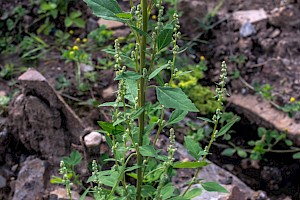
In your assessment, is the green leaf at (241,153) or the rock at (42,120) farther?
the green leaf at (241,153)

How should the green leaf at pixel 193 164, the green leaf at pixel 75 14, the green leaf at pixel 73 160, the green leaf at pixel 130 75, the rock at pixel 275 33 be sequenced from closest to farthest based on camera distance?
the green leaf at pixel 130 75
the green leaf at pixel 193 164
the green leaf at pixel 73 160
the rock at pixel 275 33
the green leaf at pixel 75 14

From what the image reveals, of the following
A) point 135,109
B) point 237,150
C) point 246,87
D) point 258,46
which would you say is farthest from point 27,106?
point 258,46

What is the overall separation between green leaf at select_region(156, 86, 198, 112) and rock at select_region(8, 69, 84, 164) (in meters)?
1.35

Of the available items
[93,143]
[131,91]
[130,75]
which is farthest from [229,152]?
[130,75]

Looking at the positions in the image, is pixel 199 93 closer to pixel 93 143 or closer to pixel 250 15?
pixel 250 15

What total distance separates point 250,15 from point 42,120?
6.70 ft

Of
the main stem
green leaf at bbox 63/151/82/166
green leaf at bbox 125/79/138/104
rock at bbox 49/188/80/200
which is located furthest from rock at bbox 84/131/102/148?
green leaf at bbox 125/79/138/104

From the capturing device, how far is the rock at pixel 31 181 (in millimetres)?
2578

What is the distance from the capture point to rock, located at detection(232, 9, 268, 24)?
3.89m

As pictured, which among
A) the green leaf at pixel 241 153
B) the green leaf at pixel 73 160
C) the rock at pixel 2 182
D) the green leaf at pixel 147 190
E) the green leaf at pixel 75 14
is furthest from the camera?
the green leaf at pixel 75 14

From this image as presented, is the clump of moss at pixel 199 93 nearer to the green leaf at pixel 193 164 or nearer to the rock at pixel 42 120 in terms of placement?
the rock at pixel 42 120

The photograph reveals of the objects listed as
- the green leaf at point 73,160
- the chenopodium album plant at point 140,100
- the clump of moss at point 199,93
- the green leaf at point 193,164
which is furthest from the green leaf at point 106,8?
the clump of moss at point 199,93

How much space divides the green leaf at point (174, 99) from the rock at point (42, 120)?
1.35 m

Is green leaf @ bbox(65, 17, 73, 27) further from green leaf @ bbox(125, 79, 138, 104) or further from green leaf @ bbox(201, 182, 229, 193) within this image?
green leaf @ bbox(201, 182, 229, 193)
